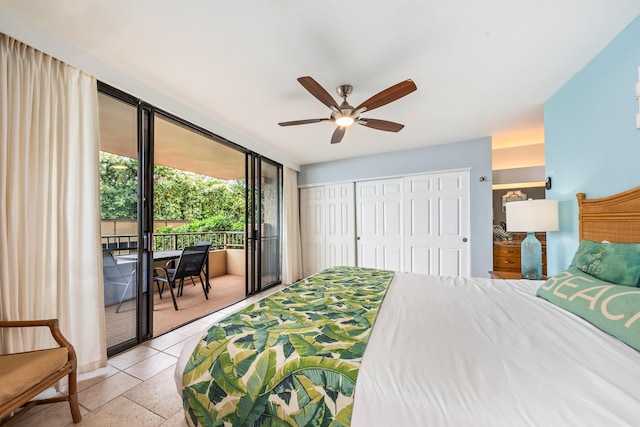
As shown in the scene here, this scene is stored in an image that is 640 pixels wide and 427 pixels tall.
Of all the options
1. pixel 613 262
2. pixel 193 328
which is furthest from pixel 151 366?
pixel 613 262

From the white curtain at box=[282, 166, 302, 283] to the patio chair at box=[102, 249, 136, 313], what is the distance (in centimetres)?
254

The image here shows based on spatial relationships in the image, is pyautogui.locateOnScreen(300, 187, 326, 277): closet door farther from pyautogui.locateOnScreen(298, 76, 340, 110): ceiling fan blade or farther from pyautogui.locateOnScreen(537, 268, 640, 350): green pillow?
pyautogui.locateOnScreen(537, 268, 640, 350): green pillow

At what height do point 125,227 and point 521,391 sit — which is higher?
point 125,227

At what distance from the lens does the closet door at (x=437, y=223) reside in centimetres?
371

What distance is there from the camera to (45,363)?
132cm

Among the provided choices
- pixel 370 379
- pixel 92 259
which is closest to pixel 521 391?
pixel 370 379

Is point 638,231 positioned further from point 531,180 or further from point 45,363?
point 45,363

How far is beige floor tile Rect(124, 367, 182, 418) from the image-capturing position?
5.07ft

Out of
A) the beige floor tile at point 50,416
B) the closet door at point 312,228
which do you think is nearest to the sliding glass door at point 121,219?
the beige floor tile at point 50,416

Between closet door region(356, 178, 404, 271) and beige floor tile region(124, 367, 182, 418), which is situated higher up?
closet door region(356, 178, 404, 271)

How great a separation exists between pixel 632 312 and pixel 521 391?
73 centimetres

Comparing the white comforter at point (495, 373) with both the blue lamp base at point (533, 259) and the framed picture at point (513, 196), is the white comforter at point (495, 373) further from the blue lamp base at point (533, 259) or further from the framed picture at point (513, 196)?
the framed picture at point (513, 196)

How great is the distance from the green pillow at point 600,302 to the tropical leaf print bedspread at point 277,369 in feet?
3.25

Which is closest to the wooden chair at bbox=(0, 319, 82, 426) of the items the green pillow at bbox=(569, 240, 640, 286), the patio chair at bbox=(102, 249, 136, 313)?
the patio chair at bbox=(102, 249, 136, 313)
